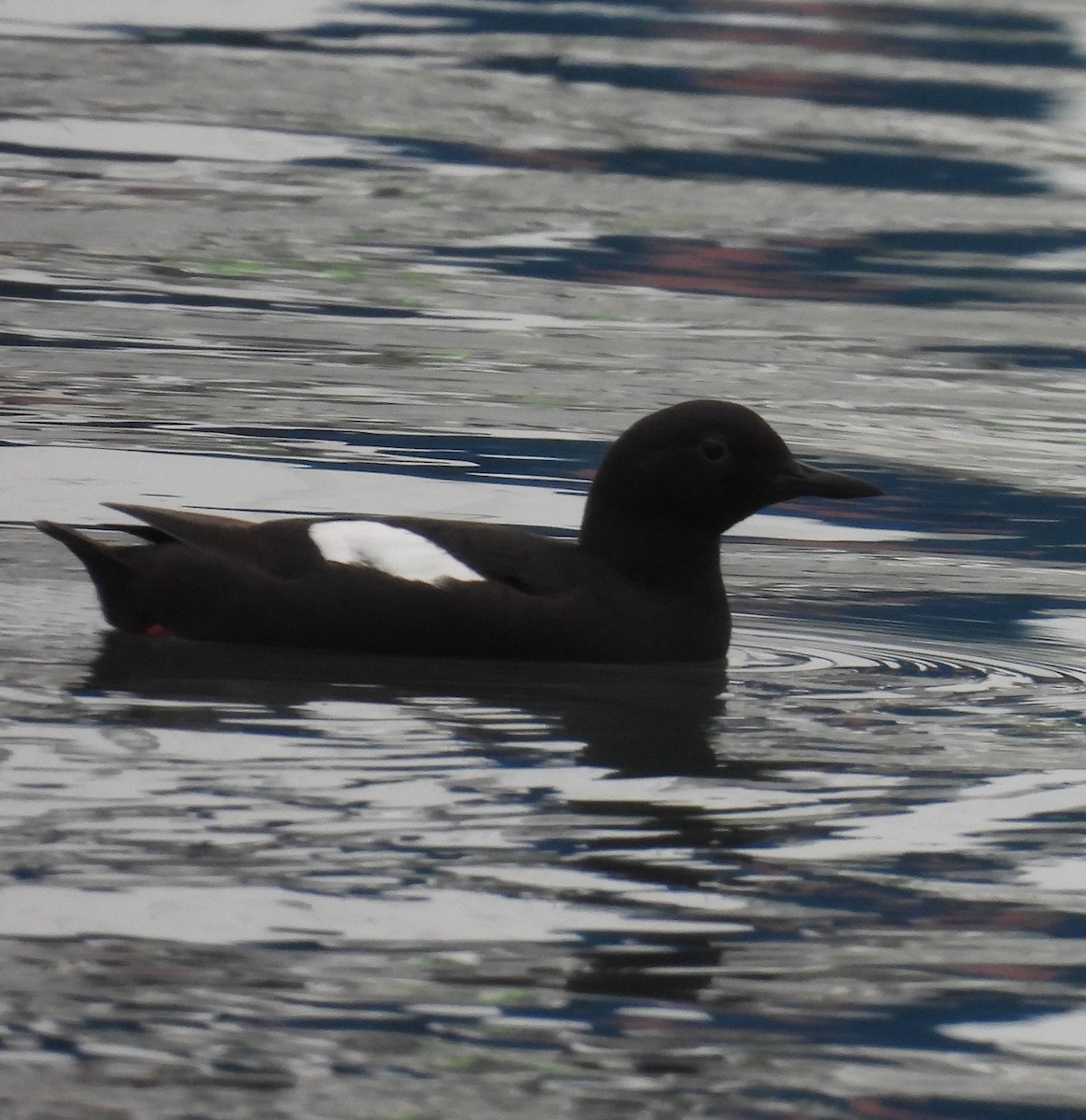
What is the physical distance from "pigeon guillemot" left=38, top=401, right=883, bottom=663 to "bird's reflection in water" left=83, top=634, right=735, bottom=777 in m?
0.05

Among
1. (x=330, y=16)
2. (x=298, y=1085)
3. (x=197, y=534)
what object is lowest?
(x=298, y=1085)

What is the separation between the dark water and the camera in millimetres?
3816

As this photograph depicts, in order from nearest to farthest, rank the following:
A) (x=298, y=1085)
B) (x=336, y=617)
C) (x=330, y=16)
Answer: (x=298, y=1085) < (x=336, y=617) < (x=330, y=16)

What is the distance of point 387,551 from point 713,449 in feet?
2.68

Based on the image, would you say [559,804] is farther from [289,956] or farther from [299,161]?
[299,161]

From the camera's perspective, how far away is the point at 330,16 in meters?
16.1

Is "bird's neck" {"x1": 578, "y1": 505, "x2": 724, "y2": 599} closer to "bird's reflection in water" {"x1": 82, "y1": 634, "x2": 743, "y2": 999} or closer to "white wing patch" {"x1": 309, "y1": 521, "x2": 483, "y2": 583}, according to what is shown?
→ "bird's reflection in water" {"x1": 82, "y1": 634, "x2": 743, "y2": 999}

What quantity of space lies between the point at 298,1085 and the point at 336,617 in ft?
7.95

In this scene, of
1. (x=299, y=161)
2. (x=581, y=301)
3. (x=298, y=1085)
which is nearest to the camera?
(x=298, y=1085)

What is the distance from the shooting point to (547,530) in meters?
7.29

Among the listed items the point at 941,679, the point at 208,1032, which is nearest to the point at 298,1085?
the point at 208,1032

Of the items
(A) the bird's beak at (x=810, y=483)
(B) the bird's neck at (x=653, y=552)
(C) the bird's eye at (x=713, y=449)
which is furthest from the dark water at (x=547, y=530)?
(C) the bird's eye at (x=713, y=449)

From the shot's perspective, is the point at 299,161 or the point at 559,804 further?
the point at 299,161

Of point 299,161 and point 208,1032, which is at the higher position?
point 299,161
